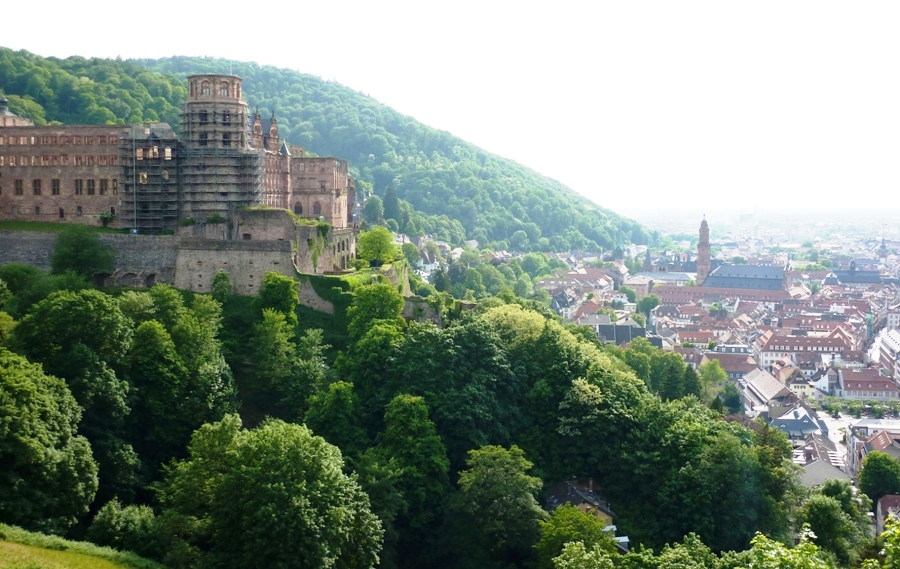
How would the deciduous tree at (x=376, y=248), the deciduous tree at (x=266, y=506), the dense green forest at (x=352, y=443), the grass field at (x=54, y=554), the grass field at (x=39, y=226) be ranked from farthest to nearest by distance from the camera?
the deciduous tree at (x=376, y=248) → the grass field at (x=39, y=226) → the dense green forest at (x=352, y=443) → the deciduous tree at (x=266, y=506) → the grass field at (x=54, y=554)

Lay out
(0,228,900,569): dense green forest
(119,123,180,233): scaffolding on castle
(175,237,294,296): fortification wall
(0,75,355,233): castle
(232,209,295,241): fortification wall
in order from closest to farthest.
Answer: (0,228,900,569): dense green forest < (175,237,294,296): fortification wall < (232,209,295,241): fortification wall < (0,75,355,233): castle < (119,123,180,233): scaffolding on castle

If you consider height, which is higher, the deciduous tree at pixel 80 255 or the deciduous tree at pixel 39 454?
the deciduous tree at pixel 80 255

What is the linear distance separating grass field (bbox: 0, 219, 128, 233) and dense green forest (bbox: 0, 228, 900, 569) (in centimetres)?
412

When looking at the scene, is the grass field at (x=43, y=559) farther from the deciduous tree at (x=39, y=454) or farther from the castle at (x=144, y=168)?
the castle at (x=144, y=168)

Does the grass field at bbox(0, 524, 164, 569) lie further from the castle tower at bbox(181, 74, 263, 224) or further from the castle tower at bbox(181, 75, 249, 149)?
the castle tower at bbox(181, 75, 249, 149)

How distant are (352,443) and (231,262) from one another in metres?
17.2

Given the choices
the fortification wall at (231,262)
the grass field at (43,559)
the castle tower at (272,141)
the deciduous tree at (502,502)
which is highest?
the castle tower at (272,141)

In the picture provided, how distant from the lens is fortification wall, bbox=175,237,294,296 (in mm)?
64750

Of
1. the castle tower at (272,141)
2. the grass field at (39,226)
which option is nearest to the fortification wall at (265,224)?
the grass field at (39,226)

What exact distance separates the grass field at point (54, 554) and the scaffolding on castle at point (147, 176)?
109ft

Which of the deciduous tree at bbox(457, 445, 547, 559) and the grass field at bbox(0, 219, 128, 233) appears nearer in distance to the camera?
the deciduous tree at bbox(457, 445, 547, 559)

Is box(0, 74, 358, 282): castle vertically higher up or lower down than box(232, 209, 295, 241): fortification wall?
higher up

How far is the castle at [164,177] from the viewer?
67562 millimetres

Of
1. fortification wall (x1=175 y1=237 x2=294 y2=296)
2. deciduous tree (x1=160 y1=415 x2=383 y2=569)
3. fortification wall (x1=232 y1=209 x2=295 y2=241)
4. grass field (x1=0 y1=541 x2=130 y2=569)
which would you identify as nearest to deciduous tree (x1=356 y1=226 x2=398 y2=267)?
fortification wall (x1=232 y1=209 x2=295 y2=241)
